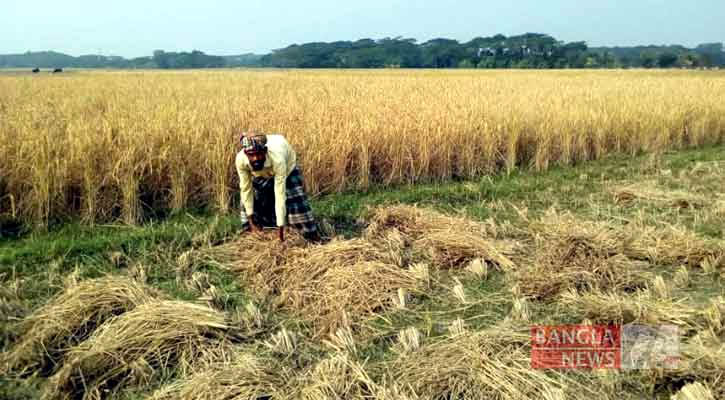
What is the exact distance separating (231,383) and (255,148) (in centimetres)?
173

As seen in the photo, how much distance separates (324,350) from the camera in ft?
8.79

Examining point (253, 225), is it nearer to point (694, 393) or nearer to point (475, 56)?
point (694, 393)

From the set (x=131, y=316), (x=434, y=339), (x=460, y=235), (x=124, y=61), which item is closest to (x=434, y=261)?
(x=460, y=235)

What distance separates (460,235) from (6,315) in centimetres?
307

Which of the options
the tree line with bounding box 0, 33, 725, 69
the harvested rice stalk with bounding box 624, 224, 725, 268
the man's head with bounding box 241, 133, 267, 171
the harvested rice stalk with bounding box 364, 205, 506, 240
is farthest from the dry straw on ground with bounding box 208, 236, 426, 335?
the tree line with bounding box 0, 33, 725, 69

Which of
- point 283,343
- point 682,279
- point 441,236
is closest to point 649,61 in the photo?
point 682,279

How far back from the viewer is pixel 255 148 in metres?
3.53

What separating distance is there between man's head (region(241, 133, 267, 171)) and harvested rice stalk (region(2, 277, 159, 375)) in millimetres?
1092

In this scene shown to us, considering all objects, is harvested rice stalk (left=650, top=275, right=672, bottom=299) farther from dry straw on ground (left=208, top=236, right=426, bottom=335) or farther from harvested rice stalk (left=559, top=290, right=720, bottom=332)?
dry straw on ground (left=208, top=236, right=426, bottom=335)

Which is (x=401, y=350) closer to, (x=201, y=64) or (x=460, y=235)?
(x=460, y=235)

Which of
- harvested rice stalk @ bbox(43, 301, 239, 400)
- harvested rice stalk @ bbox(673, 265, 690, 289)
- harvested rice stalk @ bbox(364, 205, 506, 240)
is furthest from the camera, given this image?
harvested rice stalk @ bbox(364, 205, 506, 240)

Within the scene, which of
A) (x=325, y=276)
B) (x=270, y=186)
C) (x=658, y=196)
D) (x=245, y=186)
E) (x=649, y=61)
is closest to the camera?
(x=325, y=276)

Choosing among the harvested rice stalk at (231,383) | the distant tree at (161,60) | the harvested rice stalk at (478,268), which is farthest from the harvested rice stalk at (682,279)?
A: the distant tree at (161,60)

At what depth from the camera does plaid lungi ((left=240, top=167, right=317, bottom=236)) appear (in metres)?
4.07
